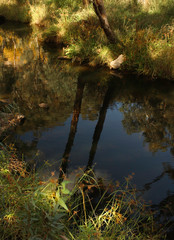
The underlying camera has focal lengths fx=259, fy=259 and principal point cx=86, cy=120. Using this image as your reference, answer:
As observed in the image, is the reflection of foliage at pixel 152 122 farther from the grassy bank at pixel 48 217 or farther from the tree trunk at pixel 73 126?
the grassy bank at pixel 48 217

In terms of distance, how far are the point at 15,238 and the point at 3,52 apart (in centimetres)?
1158

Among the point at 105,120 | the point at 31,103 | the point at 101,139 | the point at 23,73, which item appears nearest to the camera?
the point at 101,139

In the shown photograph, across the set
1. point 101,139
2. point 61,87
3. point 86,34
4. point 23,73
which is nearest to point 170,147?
point 101,139

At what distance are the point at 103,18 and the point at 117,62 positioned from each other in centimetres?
185

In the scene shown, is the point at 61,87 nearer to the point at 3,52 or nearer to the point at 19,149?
the point at 19,149

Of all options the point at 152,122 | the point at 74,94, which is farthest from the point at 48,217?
the point at 74,94

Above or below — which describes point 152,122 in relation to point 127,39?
below

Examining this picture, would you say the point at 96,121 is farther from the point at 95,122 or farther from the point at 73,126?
the point at 73,126

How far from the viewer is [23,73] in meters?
9.32

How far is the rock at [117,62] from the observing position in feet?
30.6

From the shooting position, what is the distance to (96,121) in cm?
617

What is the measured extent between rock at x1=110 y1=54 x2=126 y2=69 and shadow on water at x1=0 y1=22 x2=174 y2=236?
0.31 m

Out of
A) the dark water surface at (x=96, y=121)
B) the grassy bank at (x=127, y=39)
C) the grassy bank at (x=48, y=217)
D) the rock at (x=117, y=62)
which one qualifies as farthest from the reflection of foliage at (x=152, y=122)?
the rock at (x=117, y=62)

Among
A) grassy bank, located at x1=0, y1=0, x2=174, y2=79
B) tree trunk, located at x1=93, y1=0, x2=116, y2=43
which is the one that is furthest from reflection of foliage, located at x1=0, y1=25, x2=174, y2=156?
tree trunk, located at x1=93, y1=0, x2=116, y2=43
